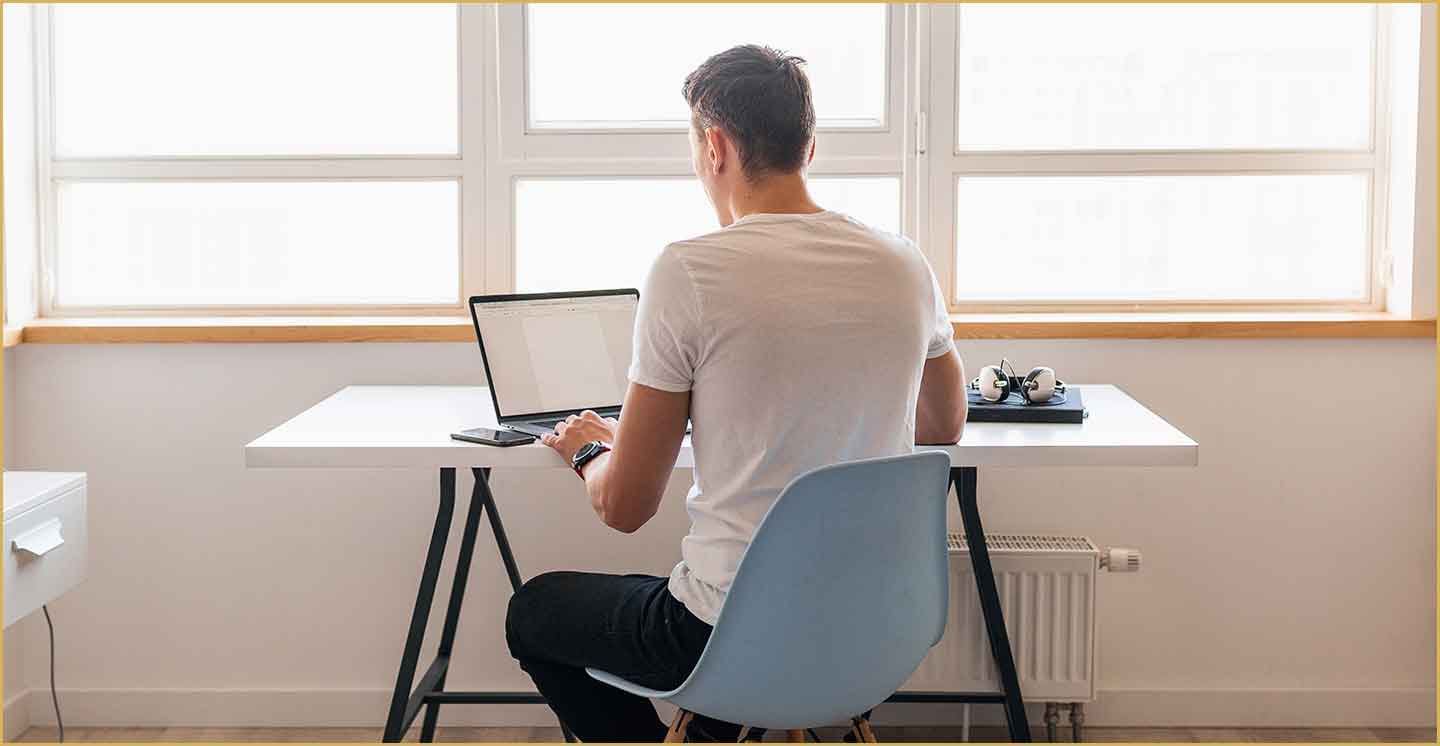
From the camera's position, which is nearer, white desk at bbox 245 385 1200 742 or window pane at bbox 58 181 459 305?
white desk at bbox 245 385 1200 742

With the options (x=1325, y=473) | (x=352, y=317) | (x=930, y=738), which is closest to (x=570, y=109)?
(x=352, y=317)

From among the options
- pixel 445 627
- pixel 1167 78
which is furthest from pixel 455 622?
pixel 1167 78

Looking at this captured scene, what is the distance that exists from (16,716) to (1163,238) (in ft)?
8.40

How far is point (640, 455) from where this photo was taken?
1.82m

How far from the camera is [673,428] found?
1.82 meters

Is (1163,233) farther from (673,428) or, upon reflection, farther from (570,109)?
(673,428)

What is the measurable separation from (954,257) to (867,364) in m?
1.27

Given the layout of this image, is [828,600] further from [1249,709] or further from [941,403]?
[1249,709]

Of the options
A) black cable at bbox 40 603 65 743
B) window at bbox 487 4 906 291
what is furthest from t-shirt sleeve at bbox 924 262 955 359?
black cable at bbox 40 603 65 743

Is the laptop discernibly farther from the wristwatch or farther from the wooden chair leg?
the wooden chair leg

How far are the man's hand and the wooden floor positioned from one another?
3.58ft

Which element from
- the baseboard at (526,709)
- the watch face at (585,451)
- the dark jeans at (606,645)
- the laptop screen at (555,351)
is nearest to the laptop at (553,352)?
the laptop screen at (555,351)

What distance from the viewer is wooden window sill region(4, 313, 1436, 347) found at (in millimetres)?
2879

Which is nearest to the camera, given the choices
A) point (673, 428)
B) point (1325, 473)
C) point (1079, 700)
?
point (673, 428)
